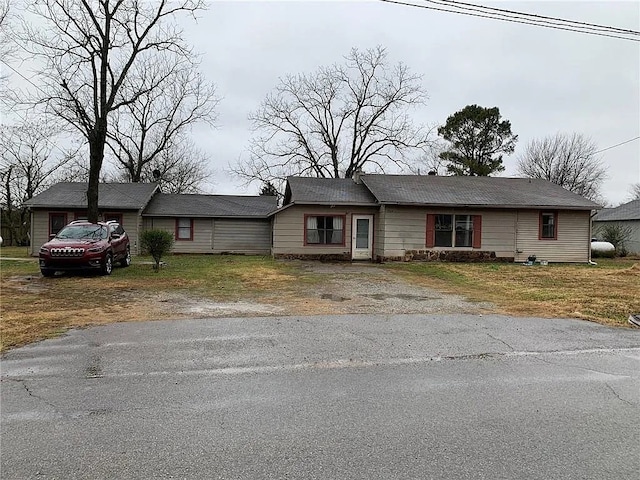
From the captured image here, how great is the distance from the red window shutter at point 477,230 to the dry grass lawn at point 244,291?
280cm

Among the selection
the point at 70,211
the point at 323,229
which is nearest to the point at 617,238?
the point at 323,229

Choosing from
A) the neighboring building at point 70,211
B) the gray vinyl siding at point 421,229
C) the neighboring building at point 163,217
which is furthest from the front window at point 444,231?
the neighboring building at point 70,211

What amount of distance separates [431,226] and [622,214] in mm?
20533

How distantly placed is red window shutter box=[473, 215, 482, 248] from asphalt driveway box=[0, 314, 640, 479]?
44.0ft

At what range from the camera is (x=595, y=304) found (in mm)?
9367

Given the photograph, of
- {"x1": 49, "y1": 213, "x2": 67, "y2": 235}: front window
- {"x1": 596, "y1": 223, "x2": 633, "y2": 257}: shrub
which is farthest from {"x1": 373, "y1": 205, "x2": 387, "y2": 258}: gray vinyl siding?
{"x1": 49, "y1": 213, "x2": 67, "y2": 235}: front window

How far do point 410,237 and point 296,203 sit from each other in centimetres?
504

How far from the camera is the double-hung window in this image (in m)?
19.6

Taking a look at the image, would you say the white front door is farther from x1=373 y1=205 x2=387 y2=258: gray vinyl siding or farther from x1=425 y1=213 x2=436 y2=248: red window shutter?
x1=425 y1=213 x2=436 y2=248: red window shutter

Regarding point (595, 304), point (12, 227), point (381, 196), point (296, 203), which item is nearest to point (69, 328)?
point (595, 304)

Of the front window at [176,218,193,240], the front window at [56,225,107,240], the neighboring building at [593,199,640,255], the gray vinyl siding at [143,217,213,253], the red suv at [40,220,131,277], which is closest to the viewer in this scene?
the red suv at [40,220,131,277]

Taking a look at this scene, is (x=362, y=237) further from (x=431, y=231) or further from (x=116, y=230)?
(x=116, y=230)

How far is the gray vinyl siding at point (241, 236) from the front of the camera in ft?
81.7

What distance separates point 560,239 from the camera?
20.3 metres
